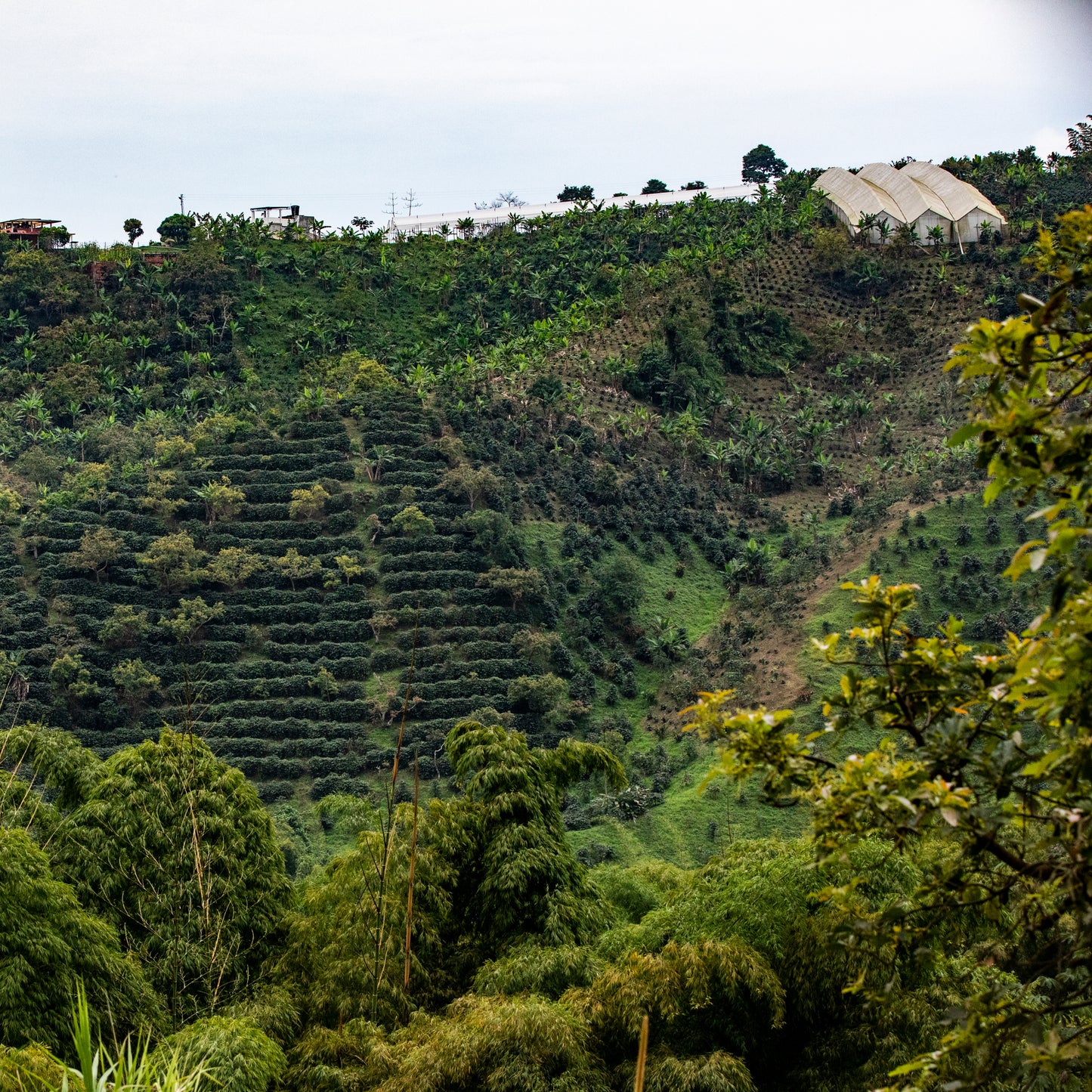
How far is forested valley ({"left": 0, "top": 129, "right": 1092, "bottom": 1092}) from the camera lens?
3.62 metres

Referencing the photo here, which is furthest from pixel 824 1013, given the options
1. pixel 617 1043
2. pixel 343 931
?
pixel 343 931

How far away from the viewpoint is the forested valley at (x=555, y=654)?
3.62 meters

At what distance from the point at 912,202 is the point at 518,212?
21503 mm

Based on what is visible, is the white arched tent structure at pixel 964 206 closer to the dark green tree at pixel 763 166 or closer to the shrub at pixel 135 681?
the dark green tree at pixel 763 166

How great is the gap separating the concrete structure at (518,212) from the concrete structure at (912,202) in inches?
225

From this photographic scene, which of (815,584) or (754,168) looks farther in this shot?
(754,168)

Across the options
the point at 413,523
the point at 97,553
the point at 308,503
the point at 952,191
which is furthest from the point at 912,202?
the point at 97,553

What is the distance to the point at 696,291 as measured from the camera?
160 ft

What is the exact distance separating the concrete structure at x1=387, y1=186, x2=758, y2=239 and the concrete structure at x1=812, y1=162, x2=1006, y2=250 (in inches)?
225

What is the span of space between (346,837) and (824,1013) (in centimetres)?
1675

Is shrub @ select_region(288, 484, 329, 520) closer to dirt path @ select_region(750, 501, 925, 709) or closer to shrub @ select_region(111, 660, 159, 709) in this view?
shrub @ select_region(111, 660, 159, 709)

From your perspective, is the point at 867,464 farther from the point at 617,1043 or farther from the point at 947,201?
the point at 617,1043

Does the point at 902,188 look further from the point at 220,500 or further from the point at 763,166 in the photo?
the point at 220,500

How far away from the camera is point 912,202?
54.1 m
